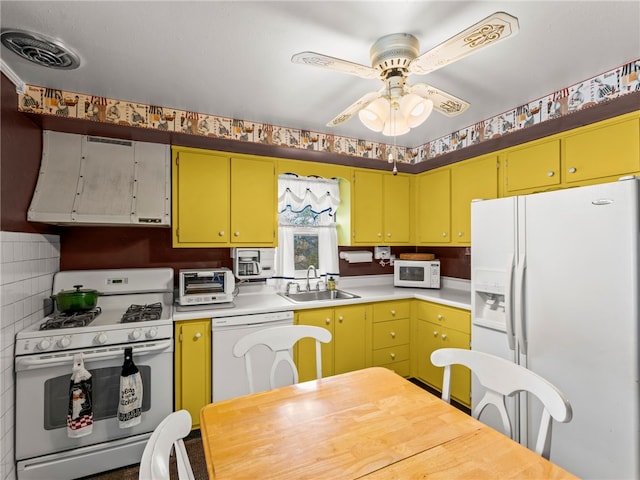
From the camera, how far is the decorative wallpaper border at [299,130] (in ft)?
6.60

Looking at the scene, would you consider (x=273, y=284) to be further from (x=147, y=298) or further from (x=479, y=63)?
(x=479, y=63)

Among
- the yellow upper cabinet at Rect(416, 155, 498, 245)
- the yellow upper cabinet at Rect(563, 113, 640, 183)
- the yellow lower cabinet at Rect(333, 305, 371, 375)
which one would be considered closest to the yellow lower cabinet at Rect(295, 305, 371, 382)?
the yellow lower cabinet at Rect(333, 305, 371, 375)

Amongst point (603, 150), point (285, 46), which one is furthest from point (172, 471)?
point (603, 150)

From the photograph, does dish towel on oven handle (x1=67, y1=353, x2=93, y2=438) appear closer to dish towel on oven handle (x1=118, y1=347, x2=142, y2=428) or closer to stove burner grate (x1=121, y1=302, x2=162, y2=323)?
dish towel on oven handle (x1=118, y1=347, x2=142, y2=428)

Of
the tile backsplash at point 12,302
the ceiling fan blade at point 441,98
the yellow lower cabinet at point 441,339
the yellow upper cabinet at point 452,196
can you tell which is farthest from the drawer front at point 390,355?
the tile backsplash at point 12,302

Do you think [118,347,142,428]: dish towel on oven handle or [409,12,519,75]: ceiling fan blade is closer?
[409,12,519,75]: ceiling fan blade

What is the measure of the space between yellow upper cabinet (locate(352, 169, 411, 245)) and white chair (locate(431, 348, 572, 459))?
73.9 inches

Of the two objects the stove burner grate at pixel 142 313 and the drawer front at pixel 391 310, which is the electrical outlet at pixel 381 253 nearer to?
the drawer front at pixel 391 310

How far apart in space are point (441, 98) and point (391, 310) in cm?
190

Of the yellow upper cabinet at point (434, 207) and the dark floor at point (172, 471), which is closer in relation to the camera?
the dark floor at point (172, 471)

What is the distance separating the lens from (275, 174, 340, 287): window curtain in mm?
3131

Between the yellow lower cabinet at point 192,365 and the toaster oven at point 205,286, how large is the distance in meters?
0.22

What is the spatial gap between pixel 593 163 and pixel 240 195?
2549 mm

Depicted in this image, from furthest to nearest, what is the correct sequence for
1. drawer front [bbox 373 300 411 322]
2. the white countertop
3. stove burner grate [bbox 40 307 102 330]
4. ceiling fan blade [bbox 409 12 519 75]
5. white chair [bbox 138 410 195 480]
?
1. drawer front [bbox 373 300 411 322]
2. the white countertop
3. stove burner grate [bbox 40 307 102 330]
4. ceiling fan blade [bbox 409 12 519 75]
5. white chair [bbox 138 410 195 480]
